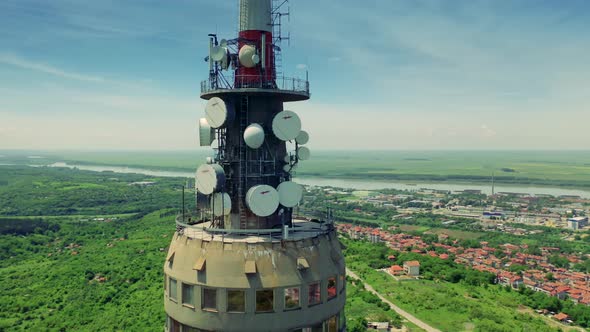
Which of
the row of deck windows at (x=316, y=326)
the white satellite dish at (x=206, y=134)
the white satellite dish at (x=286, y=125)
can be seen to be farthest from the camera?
the white satellite dish at (x=206, y=134)

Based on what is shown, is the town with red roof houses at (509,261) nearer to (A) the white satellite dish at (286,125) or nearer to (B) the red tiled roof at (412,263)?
(B) the red tiled roof at (412,263)

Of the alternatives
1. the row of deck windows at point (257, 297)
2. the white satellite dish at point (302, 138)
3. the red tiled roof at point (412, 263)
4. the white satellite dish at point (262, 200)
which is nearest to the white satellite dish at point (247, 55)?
the white satellite dish at point (302, 138)

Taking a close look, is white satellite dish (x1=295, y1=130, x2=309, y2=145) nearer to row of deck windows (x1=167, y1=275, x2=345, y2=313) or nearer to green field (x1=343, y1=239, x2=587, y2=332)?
row of deck windows (x1=167, y1=275, x2=345, y2=313)

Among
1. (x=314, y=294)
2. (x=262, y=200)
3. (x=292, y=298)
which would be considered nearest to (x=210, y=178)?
(x=262, y=200)

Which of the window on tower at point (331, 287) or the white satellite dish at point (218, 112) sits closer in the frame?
the window on tower at point (331, 287)

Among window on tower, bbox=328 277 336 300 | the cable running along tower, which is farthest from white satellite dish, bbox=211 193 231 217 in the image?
window on tower, bbox=328 277 336 300

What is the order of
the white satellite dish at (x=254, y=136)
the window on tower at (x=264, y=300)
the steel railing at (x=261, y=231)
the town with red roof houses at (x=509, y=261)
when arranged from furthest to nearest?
the town with red roof houses at (x=509, y=261), the white satellite dish at (x=254, y=136), the steel railing at (x=261, y=231), the window on tower at (x=264, y=300)

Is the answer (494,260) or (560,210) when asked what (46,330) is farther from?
(560,210)
